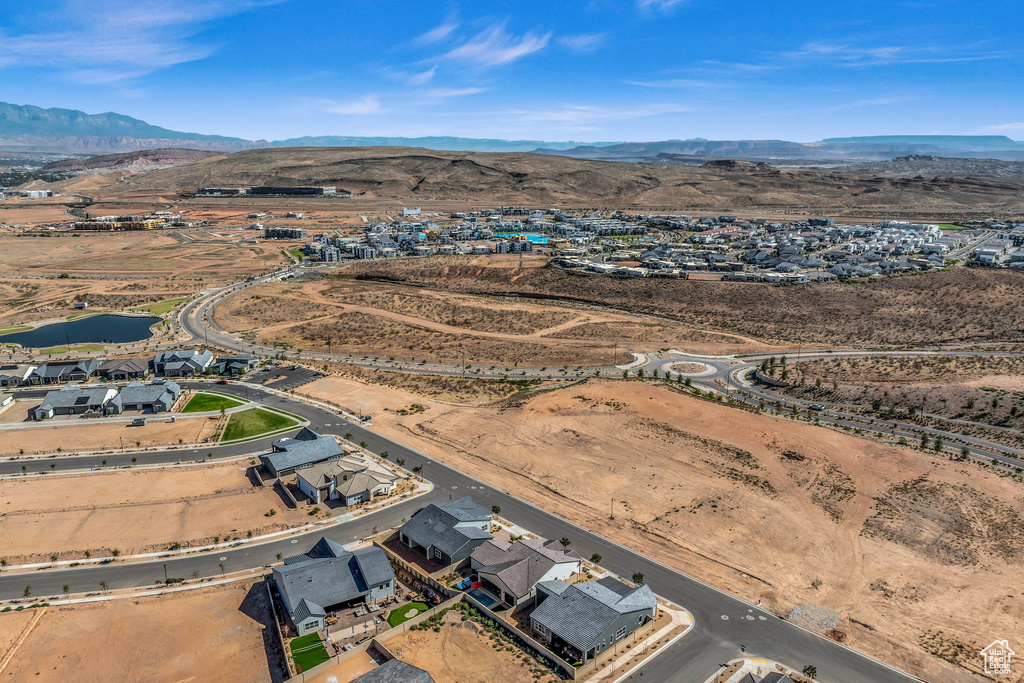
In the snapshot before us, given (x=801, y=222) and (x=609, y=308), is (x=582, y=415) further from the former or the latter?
(x=801, y=222)

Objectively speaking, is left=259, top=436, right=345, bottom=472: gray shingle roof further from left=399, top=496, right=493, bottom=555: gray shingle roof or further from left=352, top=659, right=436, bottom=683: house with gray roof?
left=352, top=659, right=436, bottom=683: house with gray roof

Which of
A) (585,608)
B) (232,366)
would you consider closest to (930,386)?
(585,608)

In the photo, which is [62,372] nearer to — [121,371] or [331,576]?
[121,371]

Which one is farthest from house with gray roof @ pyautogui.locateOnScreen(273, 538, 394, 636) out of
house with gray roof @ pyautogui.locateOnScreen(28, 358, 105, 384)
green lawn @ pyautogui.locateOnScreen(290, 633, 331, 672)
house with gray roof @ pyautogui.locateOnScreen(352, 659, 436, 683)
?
house with gray roof @ pyautogui.locateOnScreen(28, 358, 105, 384)

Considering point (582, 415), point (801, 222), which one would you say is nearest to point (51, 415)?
point (582, 415)

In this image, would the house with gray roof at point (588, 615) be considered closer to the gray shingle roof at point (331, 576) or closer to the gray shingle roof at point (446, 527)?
the gray shingle roof at point (446, 527)
